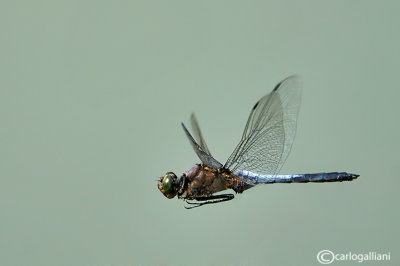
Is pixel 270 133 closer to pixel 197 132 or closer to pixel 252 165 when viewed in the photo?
pixel 252 165

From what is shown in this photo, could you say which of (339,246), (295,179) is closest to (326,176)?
(295,179)

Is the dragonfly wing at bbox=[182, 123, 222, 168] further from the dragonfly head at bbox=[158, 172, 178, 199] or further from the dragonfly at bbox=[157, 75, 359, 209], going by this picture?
the dragonfly head at bbox=[158, 172, 178, 199]

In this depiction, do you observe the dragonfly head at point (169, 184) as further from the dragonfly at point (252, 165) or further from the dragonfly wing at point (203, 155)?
the dragonfly wing at point (203, 155)

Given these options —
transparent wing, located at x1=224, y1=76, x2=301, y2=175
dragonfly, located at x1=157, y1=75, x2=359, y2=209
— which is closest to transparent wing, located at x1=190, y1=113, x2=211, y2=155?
dragonfly, located at x1=157, y1=75, x2=359, y2=209

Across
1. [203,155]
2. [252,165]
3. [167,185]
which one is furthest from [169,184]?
[252,165]

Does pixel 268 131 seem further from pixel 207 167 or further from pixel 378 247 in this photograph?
pixel 378 247

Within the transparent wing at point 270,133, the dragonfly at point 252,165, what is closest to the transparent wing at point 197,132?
the dragonfly at point 252,165

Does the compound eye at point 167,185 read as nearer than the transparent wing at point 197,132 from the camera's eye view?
No
